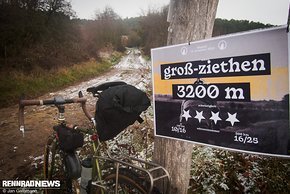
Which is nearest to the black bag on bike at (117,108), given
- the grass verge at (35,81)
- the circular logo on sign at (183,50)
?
the circular logo on sign at (183,50)

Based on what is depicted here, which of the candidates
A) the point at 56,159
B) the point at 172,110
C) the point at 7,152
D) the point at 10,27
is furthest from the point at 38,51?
the point at 172,110

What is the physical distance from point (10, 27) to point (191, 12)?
1582cm

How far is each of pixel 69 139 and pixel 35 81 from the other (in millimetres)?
10812

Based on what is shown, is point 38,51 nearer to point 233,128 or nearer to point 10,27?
point 10,27

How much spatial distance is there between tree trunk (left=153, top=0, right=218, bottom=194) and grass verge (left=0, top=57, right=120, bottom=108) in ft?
30.4

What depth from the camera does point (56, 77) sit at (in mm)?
13547

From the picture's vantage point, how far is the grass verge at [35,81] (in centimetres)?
1046

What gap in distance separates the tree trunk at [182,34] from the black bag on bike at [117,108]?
489mm

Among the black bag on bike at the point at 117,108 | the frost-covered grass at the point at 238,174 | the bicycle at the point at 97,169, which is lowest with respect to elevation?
the frost-covered grass at the point at 238,174

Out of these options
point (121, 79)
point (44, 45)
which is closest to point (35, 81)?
point (121, 79)

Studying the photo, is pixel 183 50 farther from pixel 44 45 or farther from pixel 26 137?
pixel 44 45

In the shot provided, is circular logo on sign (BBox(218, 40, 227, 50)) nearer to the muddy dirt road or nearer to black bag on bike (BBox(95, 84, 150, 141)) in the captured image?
black bag on bike (BBox(95, 84, 150, 141))

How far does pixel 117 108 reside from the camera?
2.13 m

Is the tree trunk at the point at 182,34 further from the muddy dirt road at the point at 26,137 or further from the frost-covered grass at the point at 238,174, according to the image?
the muddy dirt road at the point at 26,137
